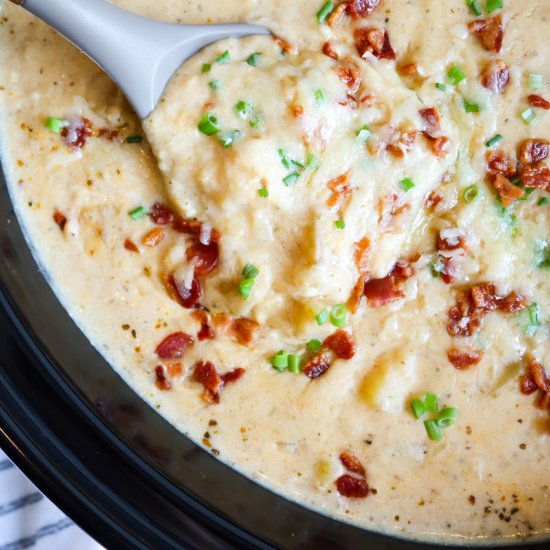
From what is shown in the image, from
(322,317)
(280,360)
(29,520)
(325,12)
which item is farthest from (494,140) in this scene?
(29,520)

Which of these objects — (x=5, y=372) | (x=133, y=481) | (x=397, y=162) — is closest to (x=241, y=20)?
(x=397, y=162)

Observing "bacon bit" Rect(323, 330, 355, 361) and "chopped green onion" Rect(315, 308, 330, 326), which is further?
"bacon bit" Rect(323, 330, 355, 361)

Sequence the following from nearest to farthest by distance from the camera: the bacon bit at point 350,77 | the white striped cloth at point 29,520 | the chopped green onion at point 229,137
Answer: the chopped green onion at point 229,137 < the bacon bit at point 350,77 < the white striped cloth at point 29,520

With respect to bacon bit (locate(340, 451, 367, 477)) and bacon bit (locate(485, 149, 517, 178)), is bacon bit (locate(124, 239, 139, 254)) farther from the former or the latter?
bacon bit (locate(485, 149, 517, 178))

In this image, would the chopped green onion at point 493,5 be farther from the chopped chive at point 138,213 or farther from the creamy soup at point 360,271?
the chopped chive at point 138,213

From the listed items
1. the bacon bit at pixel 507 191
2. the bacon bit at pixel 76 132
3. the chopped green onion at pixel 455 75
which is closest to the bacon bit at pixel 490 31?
the chopped green onion at pixel 455 75

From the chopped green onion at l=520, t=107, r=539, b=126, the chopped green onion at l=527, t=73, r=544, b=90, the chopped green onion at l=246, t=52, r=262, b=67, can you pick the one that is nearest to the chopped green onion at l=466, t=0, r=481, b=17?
the chopped green onion at l=527, t=73, r=544, b=90

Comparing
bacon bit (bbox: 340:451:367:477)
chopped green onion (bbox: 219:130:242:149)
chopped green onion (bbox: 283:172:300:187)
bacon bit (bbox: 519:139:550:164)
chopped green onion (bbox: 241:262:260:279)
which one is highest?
chopped green onion (bbox: 219:130:242:149)
